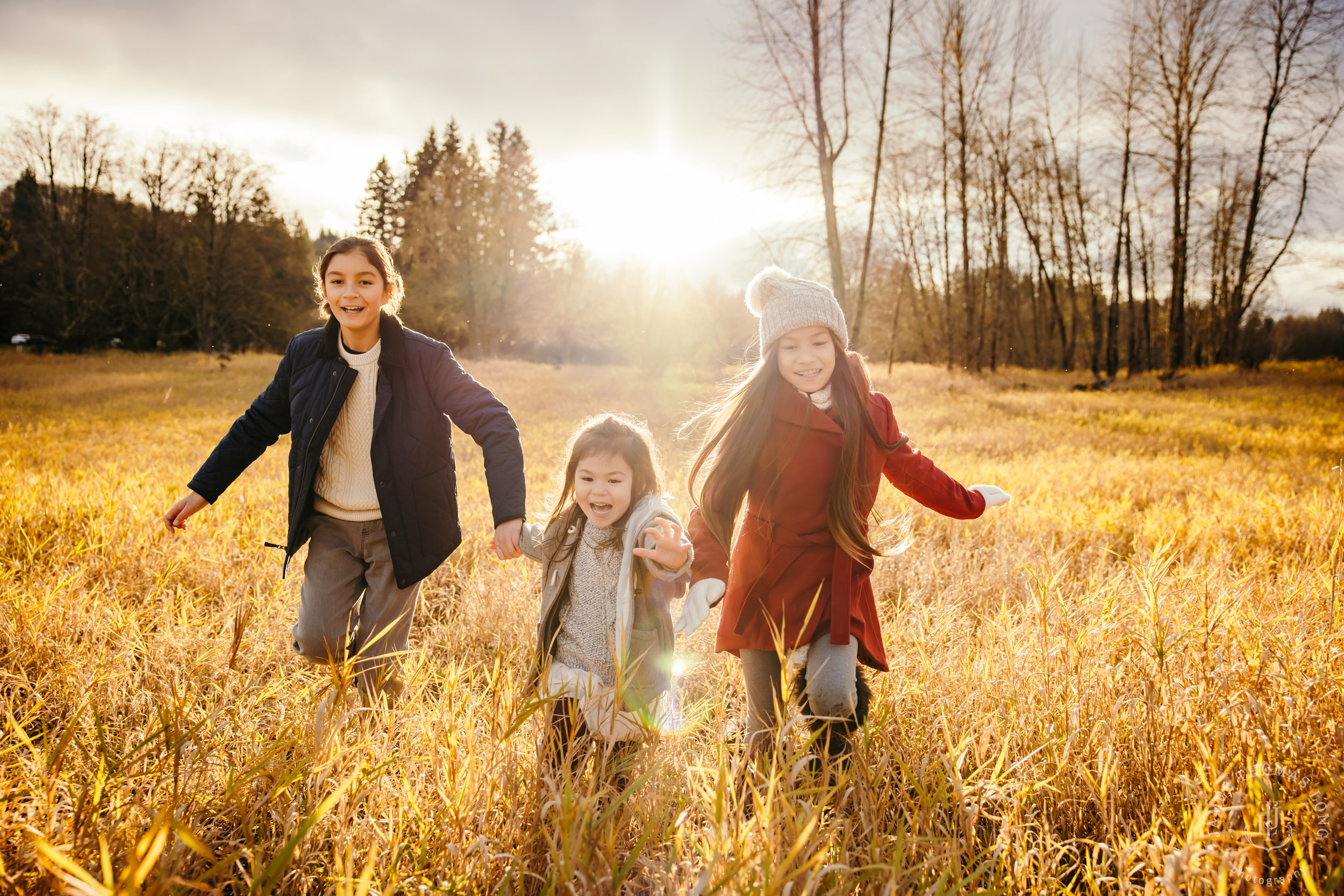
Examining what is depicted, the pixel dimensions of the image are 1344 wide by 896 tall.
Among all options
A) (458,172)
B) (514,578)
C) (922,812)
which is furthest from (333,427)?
(458,172)

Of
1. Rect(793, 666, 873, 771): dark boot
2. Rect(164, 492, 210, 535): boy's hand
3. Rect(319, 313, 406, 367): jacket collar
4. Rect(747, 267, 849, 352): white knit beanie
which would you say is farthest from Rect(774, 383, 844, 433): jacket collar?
Rect(164, 492, 210, 535): boy's hand

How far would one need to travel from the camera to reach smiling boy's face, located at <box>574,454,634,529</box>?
2143mm

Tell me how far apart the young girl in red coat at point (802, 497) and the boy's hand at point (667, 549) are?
19 centimetres

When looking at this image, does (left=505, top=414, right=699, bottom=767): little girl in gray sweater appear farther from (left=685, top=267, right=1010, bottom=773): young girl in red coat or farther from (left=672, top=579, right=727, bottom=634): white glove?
(left=685, top=267, right=1010, bottom=773): young girl in red coat

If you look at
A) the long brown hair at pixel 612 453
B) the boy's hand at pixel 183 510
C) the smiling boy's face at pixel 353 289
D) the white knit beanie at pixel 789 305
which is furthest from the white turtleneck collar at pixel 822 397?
the boy's hand at pixel 183 510

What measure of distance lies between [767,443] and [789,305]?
511mm

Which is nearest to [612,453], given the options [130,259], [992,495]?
[992,495]

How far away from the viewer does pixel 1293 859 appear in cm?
146

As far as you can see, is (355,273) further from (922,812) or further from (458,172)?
(458,172)

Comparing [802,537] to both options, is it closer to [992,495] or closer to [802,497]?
[802,497]

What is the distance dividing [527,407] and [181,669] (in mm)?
12248

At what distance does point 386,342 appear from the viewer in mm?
2596

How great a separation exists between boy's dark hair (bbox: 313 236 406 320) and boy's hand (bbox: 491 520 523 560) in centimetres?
105

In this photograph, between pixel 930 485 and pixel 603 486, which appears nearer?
pixel 603 486
